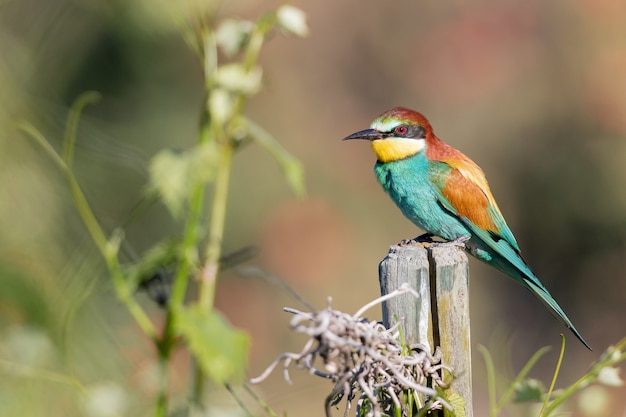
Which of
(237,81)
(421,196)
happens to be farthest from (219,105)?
(421,196)

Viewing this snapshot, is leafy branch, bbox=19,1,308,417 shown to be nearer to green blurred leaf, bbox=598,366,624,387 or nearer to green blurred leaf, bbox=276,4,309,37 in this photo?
green blurred leaf, bbox=276,4,309,37

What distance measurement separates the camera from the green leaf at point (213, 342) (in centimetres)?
88

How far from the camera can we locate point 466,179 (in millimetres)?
3055

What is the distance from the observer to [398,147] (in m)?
3.09

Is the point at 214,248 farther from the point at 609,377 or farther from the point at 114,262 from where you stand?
the point at 609,377

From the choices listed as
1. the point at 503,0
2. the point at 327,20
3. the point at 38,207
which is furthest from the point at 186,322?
the point at 503,0

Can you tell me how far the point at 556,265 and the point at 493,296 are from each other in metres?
0.55

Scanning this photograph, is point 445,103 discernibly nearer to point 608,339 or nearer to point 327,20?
point 327,20

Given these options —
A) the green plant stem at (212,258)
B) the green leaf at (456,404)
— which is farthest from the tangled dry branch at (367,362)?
the green plant stem at (212,258)

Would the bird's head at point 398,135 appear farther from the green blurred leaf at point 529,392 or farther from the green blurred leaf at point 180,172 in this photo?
the green blurred leaf at point 180,172

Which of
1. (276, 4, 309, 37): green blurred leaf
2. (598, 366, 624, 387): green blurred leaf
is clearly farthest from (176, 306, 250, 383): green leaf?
(598, 366, 624, 387): green blurred leaf

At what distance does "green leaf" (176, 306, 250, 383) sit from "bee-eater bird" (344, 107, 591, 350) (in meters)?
2.16

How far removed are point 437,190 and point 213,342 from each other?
2.25 meters

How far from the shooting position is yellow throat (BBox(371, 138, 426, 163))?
308cm
